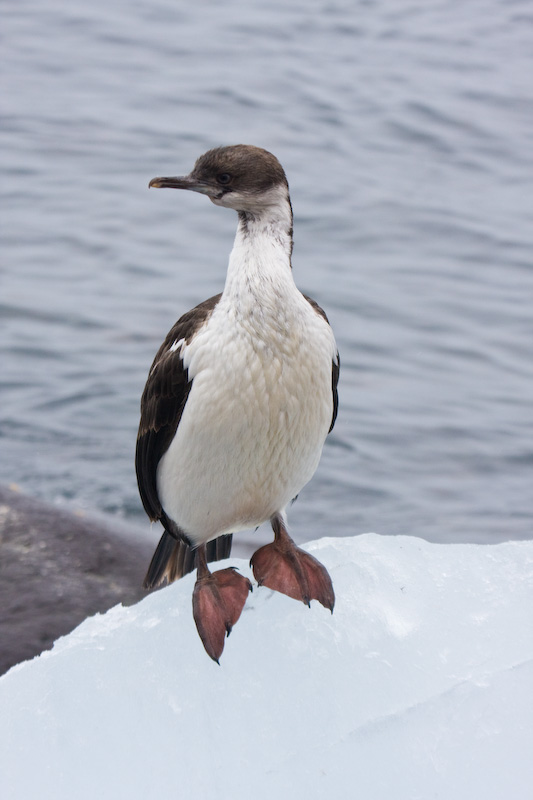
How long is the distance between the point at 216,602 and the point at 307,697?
418 millimetres

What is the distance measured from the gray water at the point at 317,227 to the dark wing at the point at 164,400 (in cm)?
316

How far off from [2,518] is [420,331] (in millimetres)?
5476

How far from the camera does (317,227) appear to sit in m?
11.9

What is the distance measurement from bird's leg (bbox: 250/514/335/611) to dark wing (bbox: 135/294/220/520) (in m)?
0.43

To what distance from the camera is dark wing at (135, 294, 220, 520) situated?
137 inches

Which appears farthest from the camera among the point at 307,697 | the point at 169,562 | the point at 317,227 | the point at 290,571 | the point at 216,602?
the point at 317,227

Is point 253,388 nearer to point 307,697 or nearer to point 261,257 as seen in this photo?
point 261,257

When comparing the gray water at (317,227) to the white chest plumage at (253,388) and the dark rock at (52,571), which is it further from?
the white chest plumage at (253,388)

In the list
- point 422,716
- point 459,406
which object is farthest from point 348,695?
point 459,406

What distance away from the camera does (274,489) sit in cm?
351

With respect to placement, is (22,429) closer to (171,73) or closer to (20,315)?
(20,315)

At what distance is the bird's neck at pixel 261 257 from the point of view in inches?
127

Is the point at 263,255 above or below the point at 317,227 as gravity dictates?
above

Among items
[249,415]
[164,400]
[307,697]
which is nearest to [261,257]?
[249,415]
